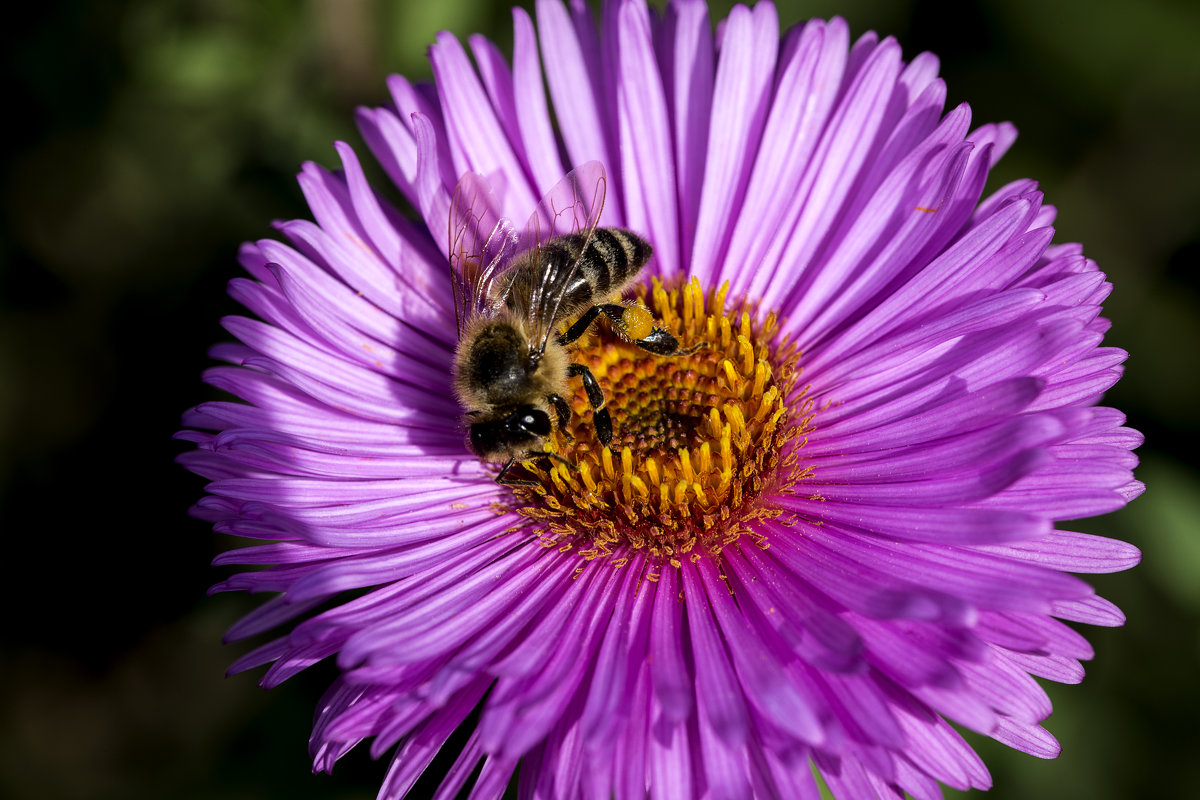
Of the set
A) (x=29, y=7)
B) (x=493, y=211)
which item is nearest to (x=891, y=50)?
(x=493, y=211)

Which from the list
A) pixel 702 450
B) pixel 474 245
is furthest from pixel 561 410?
pixel 474 245

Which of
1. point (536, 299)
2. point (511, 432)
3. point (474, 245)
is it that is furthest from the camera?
point (474, 245)

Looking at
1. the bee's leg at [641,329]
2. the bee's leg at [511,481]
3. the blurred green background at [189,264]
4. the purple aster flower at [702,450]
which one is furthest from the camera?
the blurred green background at [189,264]

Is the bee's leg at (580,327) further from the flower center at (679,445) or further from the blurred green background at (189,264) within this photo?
the blurred green background at (189,264)

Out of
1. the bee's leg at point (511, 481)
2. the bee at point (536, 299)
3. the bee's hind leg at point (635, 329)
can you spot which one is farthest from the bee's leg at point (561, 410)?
the bee's hind leg at point (635, 329)

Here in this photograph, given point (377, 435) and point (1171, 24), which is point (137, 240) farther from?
point (1171, 24)

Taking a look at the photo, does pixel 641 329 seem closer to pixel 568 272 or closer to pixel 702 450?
pixel 568 272

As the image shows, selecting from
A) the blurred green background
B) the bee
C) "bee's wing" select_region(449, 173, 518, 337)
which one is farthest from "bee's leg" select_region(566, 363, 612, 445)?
the blurred green background
